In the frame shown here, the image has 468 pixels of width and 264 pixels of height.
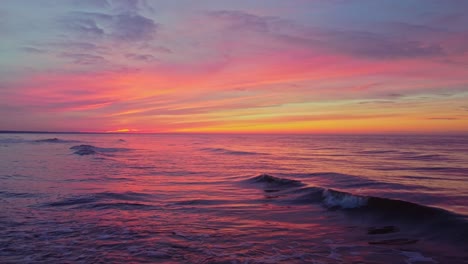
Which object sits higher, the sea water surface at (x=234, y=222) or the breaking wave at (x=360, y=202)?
the breaking wave at (x=360, y=202)

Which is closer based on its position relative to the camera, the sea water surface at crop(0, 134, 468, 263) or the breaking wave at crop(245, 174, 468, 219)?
the sea water surface at crop(0, 134, 468, 263)

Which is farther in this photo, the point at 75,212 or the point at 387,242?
the point at 75,212

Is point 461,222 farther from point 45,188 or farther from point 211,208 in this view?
point 45,188

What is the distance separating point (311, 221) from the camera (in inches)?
421

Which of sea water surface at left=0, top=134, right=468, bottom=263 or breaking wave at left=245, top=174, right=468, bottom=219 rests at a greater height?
breaking wave at left=245, top=174, right=468, bottom=219

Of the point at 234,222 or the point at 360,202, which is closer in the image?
the point at 234,222

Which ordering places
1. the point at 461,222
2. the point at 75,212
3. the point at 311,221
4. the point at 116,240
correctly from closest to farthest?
the point at 116,240 < the point at 461,222 < the point at 311,221 < the point at 75,212

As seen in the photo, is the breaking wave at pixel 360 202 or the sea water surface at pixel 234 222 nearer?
the sea water surface at pixel 234 222

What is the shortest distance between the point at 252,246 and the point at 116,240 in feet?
10.8

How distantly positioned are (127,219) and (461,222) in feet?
31.5

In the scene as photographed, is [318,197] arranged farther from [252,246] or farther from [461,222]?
[252,246]

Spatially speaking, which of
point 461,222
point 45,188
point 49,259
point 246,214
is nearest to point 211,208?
point 246,214

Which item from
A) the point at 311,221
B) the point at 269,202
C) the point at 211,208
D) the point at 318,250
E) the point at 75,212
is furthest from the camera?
the point at 269,202

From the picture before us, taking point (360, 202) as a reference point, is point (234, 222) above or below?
below
